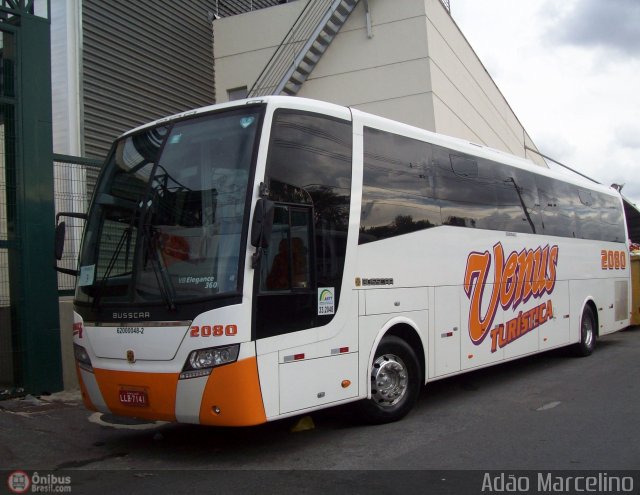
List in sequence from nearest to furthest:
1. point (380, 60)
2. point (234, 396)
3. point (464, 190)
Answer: point (234, 396) → point (464, 190) → point (380, 60)

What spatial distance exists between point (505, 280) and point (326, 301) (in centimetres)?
421

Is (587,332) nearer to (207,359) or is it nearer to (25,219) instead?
(207,359)

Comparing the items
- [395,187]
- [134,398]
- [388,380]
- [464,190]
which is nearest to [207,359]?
[134,398]

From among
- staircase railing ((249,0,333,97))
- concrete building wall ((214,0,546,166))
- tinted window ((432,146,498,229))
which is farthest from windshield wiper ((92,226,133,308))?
staircase railing ((249,0,333,97))

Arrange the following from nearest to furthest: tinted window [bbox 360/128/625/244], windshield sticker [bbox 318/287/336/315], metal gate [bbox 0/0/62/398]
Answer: windshield sticker [bbox 318/287/336/315], tinted window [bbox 360/128/625/244], metal gate [bbox 0/0/62/398]

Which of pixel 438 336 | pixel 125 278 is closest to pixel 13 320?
pixel 125 278

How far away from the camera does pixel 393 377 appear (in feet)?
24.0

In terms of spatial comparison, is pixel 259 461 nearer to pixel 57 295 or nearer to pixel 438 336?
pixel 438 336

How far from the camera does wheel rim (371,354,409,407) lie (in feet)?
23.3

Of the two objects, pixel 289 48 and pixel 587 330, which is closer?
pixel 587 330

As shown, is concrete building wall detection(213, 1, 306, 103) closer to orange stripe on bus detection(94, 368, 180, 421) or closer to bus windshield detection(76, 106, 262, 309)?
bus windshield detection(76, 106, 262, 309)

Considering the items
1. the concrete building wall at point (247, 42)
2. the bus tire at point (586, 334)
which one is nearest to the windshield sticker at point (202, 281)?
the bus tire at point (586, 334)

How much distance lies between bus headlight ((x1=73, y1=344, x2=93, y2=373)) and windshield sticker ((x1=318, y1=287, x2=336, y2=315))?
2.37 meters

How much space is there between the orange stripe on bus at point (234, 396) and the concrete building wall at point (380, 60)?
39.5ft
